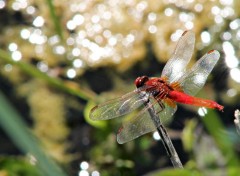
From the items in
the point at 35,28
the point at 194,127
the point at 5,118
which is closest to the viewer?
the point at 5,118

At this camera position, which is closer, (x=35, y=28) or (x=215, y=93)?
(x=215, y=93)

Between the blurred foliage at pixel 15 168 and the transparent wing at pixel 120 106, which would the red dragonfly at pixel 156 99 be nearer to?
the transparent wing at pixel 120 106

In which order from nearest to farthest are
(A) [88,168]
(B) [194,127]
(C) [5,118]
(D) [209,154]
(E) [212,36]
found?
1. (C) [5,118]
2. (D) [209,154]
3. (B) [194,127]
4. (A) [88,168]
5. (E) [212,36]

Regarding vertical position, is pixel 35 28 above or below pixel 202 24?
above

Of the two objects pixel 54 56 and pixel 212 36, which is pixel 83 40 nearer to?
pixel 54 56

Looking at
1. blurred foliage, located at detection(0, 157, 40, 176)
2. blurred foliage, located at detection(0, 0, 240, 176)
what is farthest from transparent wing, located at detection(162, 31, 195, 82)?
blurred foliage, located at detection(0, 157, 40, 176)

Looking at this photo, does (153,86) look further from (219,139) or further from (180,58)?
(219,139)

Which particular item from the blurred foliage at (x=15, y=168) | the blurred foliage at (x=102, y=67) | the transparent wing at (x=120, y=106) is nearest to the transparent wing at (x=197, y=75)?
the transparent wing at (x=120, y=106)

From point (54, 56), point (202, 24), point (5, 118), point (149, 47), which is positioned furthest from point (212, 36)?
point (5, 118)
